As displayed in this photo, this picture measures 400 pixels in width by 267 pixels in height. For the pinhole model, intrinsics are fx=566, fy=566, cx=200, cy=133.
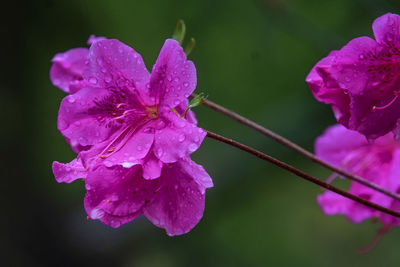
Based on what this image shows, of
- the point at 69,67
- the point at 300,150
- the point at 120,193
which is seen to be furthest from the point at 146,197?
the point at 69,67

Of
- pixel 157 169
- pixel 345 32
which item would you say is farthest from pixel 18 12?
pixel 157 169

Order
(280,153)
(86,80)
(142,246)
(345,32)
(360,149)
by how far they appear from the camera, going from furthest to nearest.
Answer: (142,246)
(280,153)
(345,32)
(360,149)
(86,80)

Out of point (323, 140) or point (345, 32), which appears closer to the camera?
point (323, 140)

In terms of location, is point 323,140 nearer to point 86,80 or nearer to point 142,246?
point 86,80

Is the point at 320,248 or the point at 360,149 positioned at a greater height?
the point at 360,149

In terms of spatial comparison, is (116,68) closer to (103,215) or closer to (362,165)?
(103,215)

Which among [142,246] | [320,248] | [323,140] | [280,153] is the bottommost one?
[320,248]
